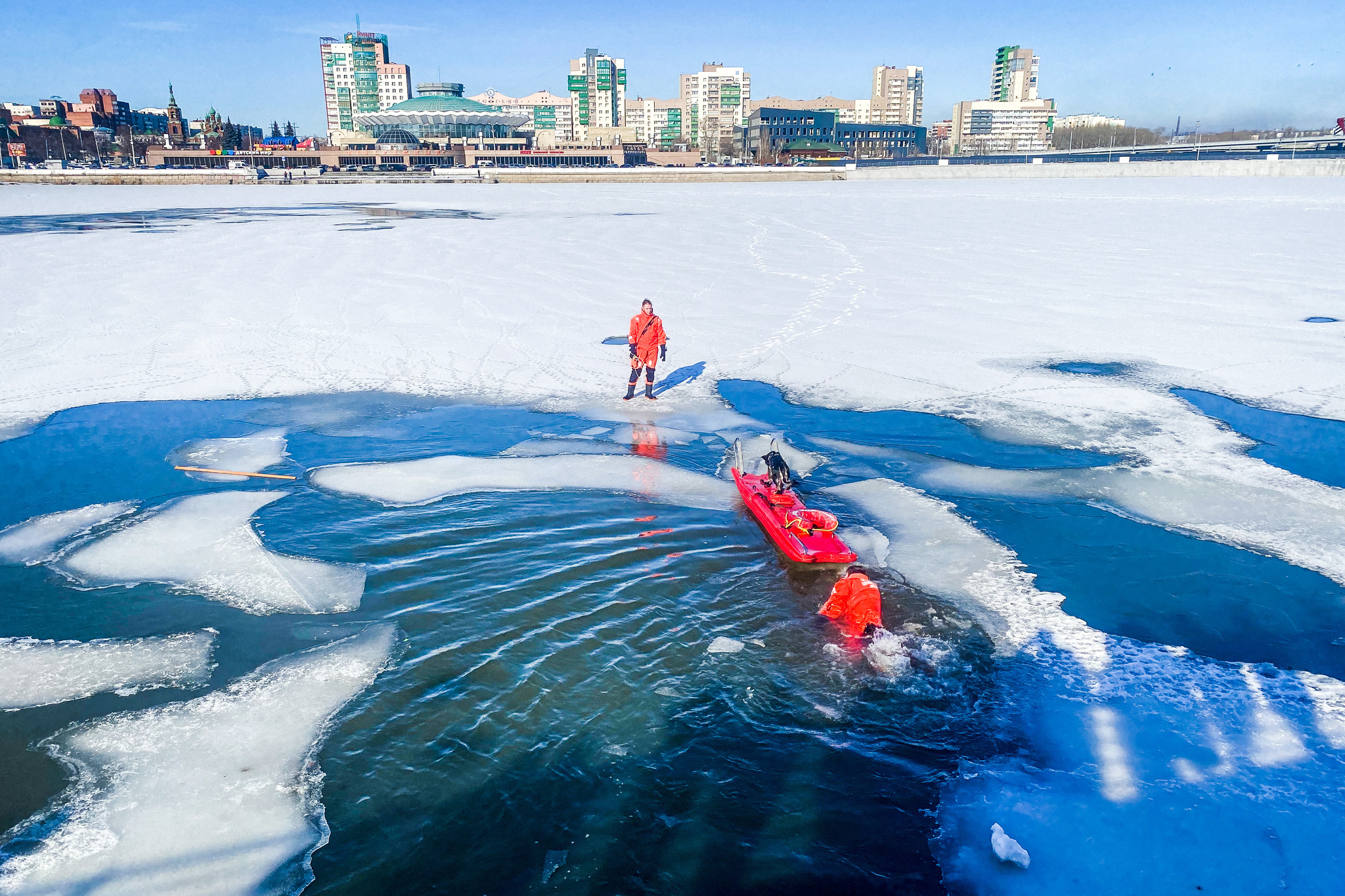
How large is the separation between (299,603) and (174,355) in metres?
7.22

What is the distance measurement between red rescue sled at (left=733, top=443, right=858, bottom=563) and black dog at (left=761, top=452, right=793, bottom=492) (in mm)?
33

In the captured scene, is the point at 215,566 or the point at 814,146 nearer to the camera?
the point at 215,566

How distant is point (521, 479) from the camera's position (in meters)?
7.24

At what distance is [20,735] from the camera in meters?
4.11

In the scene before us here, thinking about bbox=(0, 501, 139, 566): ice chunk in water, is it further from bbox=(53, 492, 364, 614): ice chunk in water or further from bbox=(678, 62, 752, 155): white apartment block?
bbox=(678, 62, 752, 155): white apartment block

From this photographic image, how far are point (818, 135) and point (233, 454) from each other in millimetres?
122985

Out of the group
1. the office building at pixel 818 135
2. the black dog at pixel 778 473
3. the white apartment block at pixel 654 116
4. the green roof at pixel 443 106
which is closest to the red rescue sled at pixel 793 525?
the black dog at pixel 778 473

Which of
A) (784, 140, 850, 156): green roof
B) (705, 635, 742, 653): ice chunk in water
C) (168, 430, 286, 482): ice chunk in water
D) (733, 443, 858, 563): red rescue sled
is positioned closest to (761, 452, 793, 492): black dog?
(733, 443, 858, 563): red rescue sled

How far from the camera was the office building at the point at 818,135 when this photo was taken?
11000 centimetres

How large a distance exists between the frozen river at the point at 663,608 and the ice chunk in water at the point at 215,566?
0.03 m

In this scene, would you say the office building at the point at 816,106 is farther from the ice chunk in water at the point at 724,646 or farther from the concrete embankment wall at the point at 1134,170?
the ice chunk in water at the point at 724,646

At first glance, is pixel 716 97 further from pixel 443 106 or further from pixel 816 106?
pixel 443 106

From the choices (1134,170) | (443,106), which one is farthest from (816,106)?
(1134,170)

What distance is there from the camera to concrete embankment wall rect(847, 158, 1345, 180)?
41.1m
